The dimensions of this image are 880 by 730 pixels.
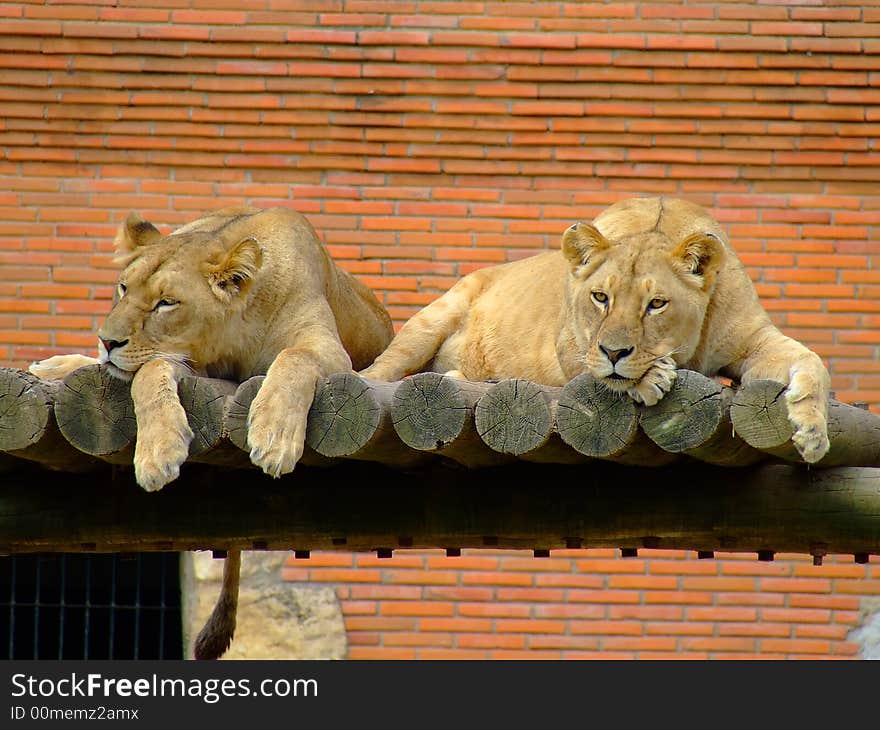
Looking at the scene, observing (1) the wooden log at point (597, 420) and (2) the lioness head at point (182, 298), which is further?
(2) the lioness head at point (182, 298)

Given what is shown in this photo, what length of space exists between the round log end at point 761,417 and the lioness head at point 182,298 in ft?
6.00

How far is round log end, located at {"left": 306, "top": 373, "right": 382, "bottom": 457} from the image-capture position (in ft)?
13.8

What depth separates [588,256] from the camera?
198 inches

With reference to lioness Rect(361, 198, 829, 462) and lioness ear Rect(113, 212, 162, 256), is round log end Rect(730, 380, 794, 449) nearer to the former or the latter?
lioness Rect(361, 198, 829, 462)

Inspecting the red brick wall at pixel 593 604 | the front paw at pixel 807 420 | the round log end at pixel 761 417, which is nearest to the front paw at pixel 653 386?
the round log end at pixel 761 417

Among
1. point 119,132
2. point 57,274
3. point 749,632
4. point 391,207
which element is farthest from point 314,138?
point 749,632

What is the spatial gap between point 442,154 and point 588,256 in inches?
170

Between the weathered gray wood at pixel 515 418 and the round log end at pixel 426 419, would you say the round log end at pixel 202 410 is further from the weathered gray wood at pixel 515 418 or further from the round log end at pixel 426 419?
the weathered gray wood at pixel 515 418

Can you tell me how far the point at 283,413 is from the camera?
4168mm

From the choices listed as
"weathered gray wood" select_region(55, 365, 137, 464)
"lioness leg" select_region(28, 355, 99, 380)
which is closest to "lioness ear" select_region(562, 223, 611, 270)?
"weathered gray wood" select_region(55, 365, 137, 464)

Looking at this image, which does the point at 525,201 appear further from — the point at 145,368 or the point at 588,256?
the point at 145,368

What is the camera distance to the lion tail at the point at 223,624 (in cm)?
622

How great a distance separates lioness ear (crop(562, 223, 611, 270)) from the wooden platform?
758 mm

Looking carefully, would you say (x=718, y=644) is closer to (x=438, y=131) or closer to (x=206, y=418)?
(x=438, y=131)
